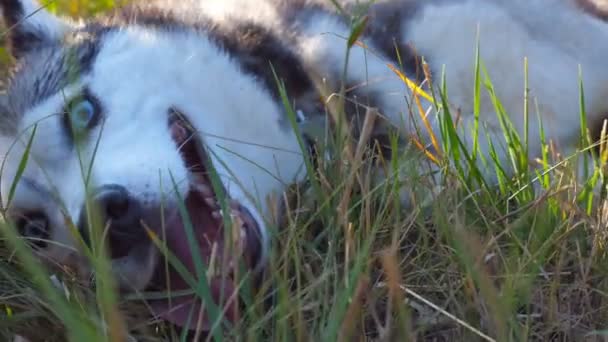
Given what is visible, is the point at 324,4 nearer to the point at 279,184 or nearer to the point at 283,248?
the point at 279,184

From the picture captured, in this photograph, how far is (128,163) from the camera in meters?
1.80

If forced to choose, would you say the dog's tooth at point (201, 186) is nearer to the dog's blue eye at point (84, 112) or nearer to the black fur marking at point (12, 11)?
the dog's blue eye at point (84, 112)

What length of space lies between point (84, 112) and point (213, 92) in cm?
32

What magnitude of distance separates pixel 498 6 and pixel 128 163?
1.17 metres

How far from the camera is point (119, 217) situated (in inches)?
66.5

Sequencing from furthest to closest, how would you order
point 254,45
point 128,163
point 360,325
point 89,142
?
point 254,45 < point 89,142 < point 128,163 < point 360,325

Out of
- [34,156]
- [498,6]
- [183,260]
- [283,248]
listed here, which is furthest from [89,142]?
[498,6]

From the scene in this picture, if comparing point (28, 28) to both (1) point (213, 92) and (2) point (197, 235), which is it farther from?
(2) point (197, 235)

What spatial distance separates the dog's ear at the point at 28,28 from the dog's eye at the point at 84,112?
36cm

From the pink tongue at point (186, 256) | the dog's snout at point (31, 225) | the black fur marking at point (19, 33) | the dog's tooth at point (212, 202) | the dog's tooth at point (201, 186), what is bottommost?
the dog's snout at point (31, 225)

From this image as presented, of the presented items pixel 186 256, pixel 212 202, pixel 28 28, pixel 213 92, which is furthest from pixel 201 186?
pixel 28 28

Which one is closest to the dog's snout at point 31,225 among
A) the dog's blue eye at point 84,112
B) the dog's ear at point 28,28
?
the dog's blue eye at point 84,112

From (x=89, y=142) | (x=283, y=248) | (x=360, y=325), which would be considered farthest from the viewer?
(x=89, y=142)

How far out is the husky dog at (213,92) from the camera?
5.79 ft
